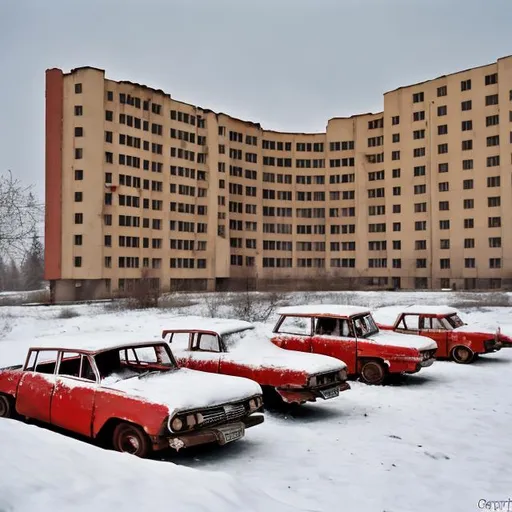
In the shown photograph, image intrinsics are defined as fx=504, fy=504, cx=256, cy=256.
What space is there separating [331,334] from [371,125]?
6203 cm

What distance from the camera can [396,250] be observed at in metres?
64.9

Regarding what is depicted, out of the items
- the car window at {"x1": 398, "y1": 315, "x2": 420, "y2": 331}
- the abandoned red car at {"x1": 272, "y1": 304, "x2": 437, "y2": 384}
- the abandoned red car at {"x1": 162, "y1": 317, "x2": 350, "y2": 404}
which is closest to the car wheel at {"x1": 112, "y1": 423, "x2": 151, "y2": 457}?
the abandoned red car at {"x1": 162, "y1": 317, "x2": 350, "y2": 404}

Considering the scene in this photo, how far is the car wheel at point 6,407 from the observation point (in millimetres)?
7619

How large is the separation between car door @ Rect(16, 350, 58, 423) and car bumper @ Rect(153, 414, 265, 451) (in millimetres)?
2127

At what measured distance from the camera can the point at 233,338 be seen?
31.9ft

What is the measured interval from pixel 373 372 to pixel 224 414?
544 centimetres

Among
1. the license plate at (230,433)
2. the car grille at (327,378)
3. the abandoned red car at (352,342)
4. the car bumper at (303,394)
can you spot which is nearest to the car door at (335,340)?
the abandoned red car at (352,342)

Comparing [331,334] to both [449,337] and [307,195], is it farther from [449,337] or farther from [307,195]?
[307,195]

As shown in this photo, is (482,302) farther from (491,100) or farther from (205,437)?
(205,437)

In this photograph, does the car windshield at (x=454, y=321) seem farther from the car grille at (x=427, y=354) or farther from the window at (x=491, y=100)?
the window at (x=491, y=100)

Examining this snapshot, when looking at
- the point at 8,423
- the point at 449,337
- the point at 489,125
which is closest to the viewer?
the point at 8,423

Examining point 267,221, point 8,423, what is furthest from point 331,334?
point 267,221

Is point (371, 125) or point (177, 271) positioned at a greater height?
point (371, 125)

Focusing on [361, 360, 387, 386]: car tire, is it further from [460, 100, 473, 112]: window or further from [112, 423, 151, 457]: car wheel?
[460, 100, 473, 112]: window
